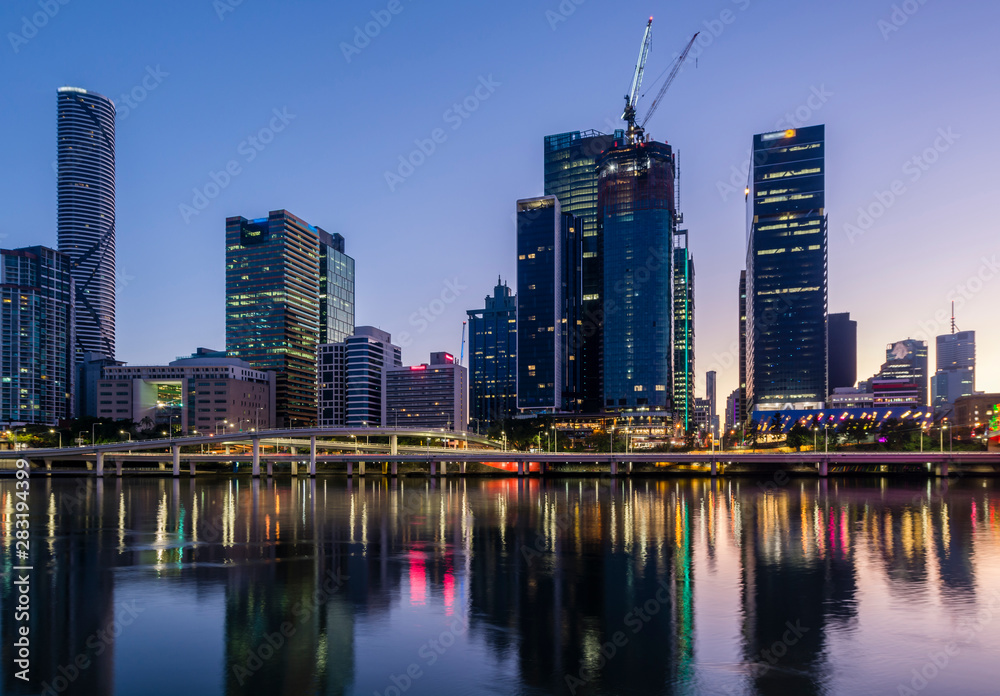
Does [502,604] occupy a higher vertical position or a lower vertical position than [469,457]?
higher

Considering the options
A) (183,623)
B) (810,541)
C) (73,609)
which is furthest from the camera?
(810,541)

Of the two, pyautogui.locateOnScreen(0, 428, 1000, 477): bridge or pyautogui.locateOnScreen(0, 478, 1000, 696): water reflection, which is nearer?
pyautogui.locateOnScreen(0, 478, 1000, 696): water reflection

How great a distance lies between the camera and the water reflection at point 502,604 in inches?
950

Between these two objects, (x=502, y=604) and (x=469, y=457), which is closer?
(x=502, y=604)

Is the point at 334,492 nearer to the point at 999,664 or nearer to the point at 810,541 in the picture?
the point at 810,541

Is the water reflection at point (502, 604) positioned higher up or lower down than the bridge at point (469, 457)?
higher up

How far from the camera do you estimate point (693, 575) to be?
40.8 metres

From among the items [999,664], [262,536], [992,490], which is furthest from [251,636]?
[992,490]

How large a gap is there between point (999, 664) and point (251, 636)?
27.1 meters

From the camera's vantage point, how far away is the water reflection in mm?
A: 24125

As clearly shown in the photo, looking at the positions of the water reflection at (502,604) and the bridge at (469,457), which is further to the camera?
the bridge at (469,457)

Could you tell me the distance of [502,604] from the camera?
33.7 meters

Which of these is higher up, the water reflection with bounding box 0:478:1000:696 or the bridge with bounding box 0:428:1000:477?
the water reflection with bounding box 0:478:1000:696

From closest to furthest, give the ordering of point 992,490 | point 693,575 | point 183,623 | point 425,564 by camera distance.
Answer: point 183,623, point 693,575, point 425,564, point 992,490
